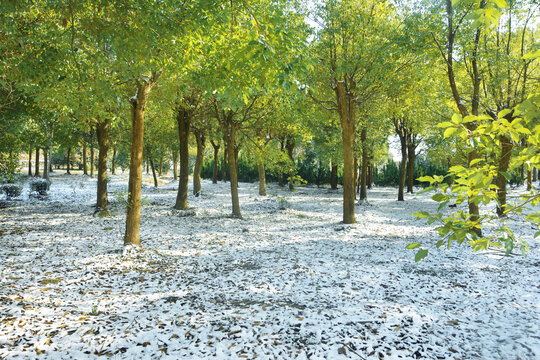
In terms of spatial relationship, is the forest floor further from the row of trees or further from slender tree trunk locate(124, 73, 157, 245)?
the row of trees

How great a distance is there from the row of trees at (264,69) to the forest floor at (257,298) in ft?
5.25

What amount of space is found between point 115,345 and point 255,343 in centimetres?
170

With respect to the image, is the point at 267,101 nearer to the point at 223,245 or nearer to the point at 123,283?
the point at 223,245

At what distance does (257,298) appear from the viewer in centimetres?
526

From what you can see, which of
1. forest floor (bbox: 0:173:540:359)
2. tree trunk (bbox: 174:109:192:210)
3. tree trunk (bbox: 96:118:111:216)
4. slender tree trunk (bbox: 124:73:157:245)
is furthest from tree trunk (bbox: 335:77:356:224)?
tree trunk (bbox: 96:118:111:216)

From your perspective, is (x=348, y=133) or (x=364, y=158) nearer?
(x=348, y=133)

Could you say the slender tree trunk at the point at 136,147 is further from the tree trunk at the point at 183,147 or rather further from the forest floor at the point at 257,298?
the tree trunk at the point at 183,147

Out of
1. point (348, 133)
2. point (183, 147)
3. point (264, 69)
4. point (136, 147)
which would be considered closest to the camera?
point (264, 69)

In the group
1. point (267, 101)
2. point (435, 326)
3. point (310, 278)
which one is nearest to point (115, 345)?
point (310, 278)

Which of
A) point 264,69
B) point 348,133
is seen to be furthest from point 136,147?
point 348,133

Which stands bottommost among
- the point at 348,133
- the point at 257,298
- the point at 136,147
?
the point at 257,298

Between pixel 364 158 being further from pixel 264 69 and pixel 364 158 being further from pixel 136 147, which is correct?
pixel 264 69

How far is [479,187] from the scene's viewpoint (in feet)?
7.50

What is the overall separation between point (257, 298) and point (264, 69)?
12.2 feet
